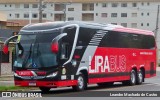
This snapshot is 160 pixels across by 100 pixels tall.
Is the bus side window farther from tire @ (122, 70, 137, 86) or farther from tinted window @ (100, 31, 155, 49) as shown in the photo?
tire @ (122, 70, 137, 86)

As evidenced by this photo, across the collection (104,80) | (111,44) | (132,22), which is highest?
(111,44)

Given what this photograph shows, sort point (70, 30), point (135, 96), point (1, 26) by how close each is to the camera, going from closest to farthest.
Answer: point (135, 96)
point (70, 30)
point (1, 26)

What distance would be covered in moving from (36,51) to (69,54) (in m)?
1.60

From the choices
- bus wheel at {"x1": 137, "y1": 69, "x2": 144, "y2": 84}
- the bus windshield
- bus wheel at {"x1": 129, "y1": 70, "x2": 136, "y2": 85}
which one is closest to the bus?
the bus windshield

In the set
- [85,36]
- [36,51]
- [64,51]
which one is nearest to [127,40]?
[85,36]

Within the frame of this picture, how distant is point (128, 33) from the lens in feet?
97.3

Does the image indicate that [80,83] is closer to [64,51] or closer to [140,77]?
[64,51]

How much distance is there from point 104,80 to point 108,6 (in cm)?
7469

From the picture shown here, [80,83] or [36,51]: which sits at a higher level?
[36,51]

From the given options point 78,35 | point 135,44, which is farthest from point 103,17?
point 78,35

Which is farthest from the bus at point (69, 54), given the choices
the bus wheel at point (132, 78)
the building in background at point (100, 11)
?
the building in background at point (100, 11)

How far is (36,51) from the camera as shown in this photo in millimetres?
22797

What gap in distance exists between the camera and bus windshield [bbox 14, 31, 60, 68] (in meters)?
22.5

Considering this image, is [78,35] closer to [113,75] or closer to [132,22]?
[113,75]
